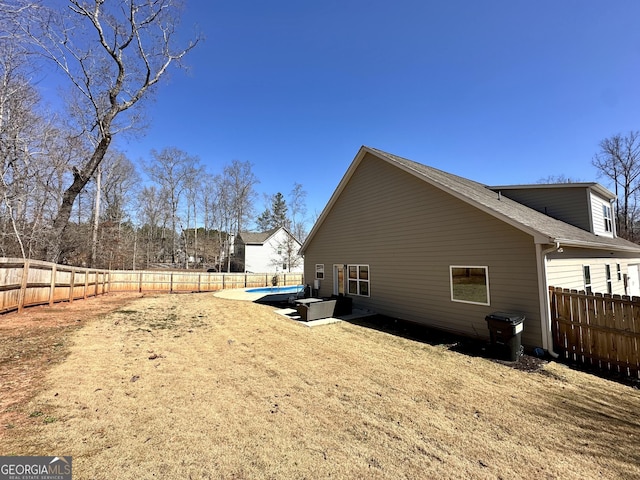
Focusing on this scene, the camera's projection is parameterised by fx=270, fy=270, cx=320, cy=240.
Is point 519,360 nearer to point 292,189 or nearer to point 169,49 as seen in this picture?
point 169,49

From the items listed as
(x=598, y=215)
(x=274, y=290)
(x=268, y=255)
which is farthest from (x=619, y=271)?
(x=268, y=255)

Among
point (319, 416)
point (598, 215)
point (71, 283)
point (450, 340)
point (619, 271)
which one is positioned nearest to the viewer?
point (319, 416)

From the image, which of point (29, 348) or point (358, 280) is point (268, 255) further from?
point (29, 348)

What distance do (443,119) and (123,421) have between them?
1539 cm

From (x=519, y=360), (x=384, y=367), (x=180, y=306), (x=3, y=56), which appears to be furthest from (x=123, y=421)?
(x=3, y=56)

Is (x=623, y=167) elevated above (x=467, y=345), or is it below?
above

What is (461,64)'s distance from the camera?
10812 mm

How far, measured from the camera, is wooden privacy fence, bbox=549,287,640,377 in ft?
17.6

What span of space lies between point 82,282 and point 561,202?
22.7 metres

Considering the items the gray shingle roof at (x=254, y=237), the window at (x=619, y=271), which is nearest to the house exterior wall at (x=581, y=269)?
the window at (x=619, y=271)

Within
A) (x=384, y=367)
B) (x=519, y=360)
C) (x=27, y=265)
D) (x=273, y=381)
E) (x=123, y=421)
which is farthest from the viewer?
(x=27, y=265)

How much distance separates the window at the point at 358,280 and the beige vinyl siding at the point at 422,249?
0.28 m

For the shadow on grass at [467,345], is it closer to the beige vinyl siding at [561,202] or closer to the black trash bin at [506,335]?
the black trash bin at [506,335]

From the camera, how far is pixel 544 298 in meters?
6.45
